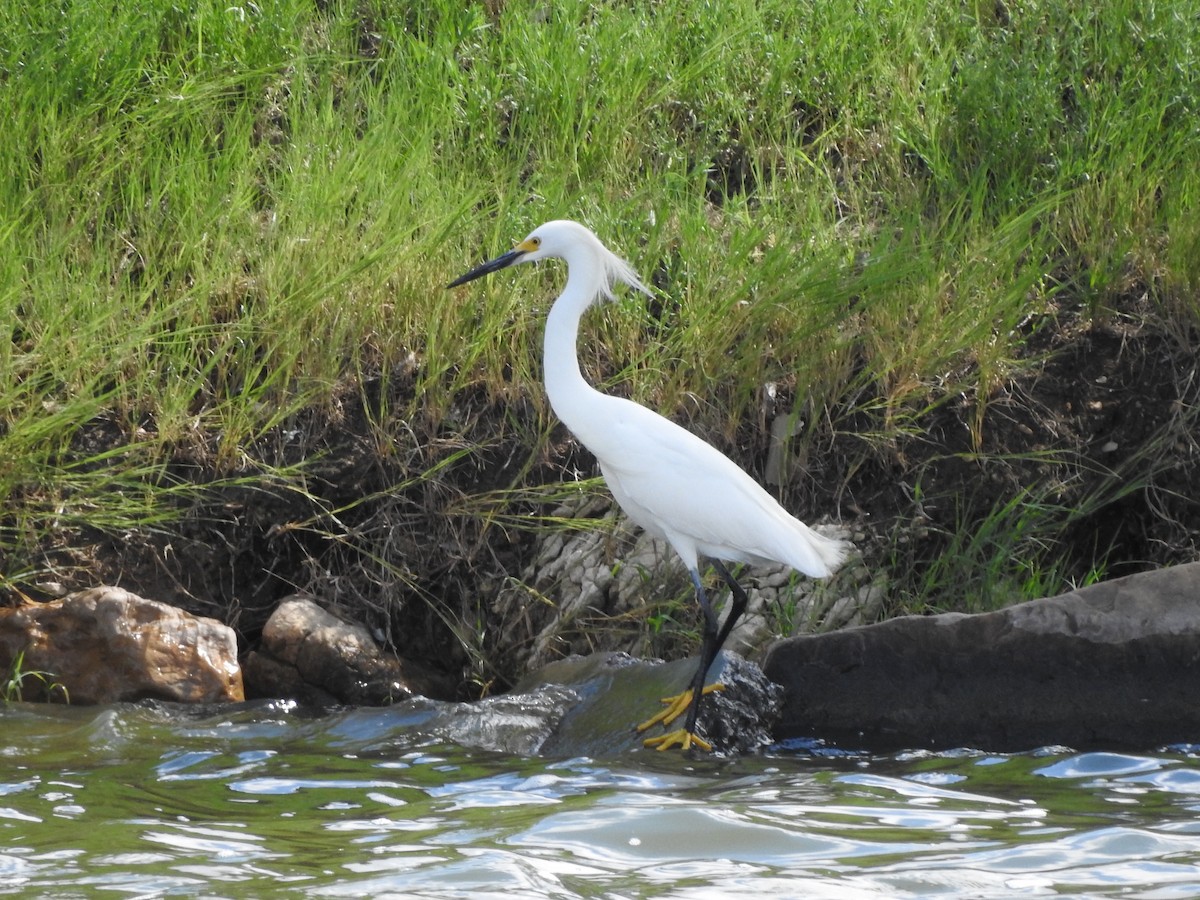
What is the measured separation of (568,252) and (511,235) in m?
1.02

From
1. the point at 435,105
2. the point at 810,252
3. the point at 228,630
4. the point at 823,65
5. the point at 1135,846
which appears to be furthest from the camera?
the point at 823,65

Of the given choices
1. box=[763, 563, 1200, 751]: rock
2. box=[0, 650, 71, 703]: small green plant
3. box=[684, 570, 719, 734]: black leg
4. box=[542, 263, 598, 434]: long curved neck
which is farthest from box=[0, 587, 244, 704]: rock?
box=[763, 563, 1200, 751]: rock

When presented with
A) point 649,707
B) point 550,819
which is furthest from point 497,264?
point 550,819

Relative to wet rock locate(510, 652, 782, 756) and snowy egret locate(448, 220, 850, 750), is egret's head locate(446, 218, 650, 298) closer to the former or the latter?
snowy egret locate(448, 220, 850, 750)

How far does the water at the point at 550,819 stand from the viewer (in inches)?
102

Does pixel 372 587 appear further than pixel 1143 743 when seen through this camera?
Yes

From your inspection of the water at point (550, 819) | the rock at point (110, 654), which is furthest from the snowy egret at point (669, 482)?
the rock at point (110, 654)

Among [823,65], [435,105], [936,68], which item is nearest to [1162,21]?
[936,68]

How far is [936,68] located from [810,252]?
1.59m

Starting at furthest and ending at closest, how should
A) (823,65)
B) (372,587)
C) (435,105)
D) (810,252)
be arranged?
(823,65) → (435,105) → (810,252) → (372,587)

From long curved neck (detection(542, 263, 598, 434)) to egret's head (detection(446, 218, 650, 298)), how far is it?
0.23ft

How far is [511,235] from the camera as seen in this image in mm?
5016

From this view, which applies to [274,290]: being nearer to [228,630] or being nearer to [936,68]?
[228,630]

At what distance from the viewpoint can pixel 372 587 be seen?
4523 millimetres
